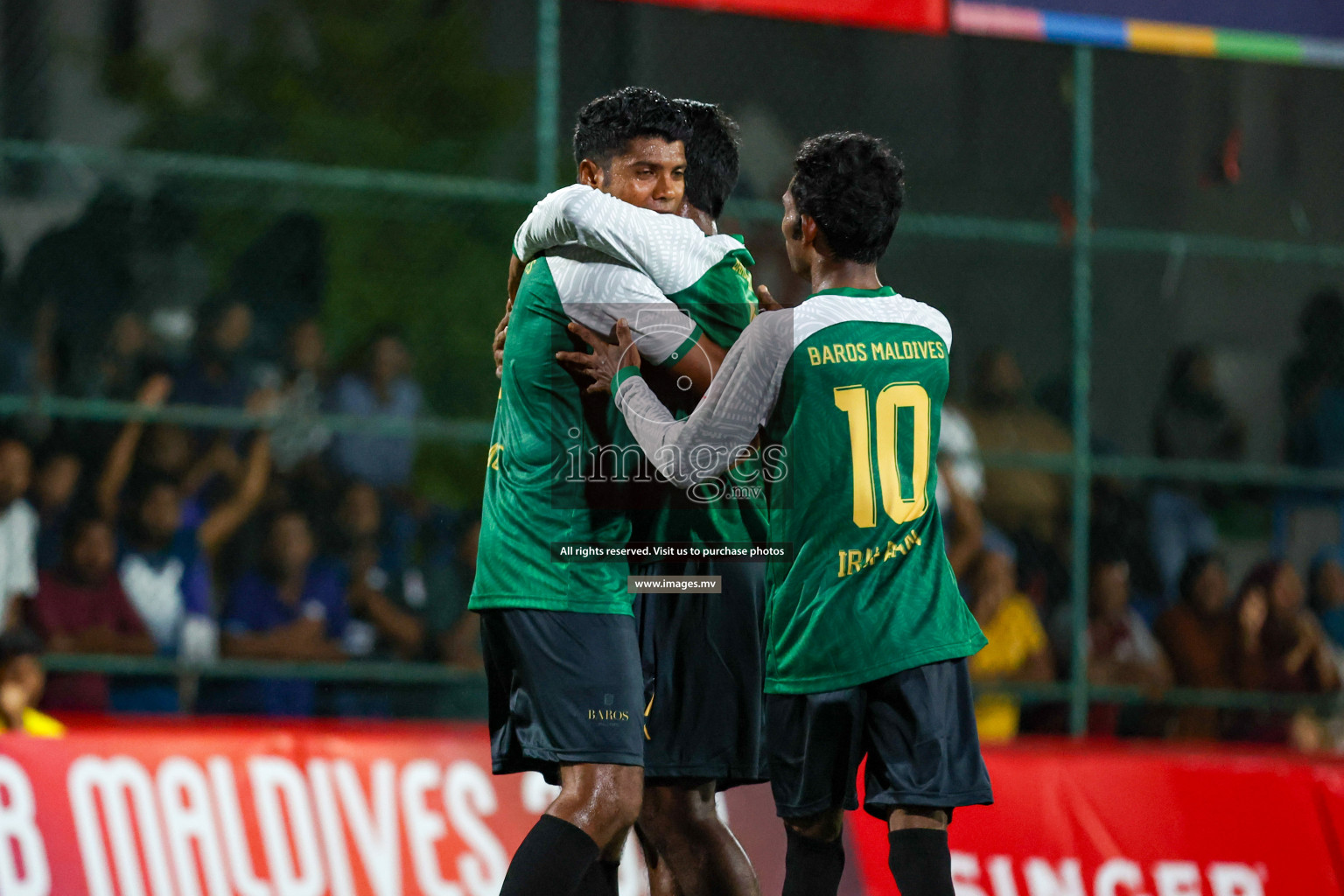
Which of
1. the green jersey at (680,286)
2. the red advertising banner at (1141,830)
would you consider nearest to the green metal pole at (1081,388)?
the red advertising banner at (1141,830)

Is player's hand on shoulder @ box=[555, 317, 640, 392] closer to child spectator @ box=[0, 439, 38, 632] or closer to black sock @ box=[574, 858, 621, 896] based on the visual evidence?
black sock @ box=[574, 858, 621, 896]

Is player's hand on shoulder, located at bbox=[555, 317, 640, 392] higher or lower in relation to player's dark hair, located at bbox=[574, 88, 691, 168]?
lower

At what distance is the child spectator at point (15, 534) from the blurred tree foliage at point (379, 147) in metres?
1.22

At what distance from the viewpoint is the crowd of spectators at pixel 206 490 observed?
265 inches

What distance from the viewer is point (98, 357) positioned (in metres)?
7.15

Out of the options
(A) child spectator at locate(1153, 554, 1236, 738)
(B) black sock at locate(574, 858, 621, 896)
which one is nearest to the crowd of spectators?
(A) child spectator at locate(1153, 554, 1236, 738)

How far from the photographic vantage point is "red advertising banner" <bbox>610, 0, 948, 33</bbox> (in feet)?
24.3

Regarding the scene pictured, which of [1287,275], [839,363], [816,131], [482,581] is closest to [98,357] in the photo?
[816,131]

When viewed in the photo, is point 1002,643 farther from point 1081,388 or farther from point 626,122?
point 626,122

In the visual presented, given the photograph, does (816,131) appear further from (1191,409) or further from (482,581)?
(482,581)

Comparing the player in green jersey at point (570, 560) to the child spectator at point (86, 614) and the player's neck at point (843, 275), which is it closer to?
the player's neck at point (843, 275)

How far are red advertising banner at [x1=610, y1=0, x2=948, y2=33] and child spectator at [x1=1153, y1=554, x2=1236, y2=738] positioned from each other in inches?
115

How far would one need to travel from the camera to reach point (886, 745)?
333cm

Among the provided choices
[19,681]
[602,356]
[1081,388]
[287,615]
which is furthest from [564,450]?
[1081,388]
